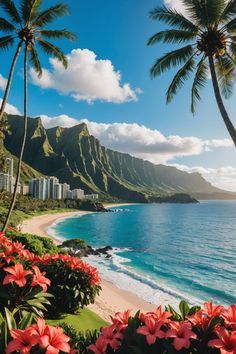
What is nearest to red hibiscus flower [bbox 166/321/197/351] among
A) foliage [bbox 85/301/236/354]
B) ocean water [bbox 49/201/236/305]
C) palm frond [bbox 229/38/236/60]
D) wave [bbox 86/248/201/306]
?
foliage [bbox 85/301/236/354]

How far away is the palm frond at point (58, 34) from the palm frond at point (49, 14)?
605 mm

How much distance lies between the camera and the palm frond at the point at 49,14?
17312mm

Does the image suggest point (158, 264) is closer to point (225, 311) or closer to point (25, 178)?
point (225, 311)

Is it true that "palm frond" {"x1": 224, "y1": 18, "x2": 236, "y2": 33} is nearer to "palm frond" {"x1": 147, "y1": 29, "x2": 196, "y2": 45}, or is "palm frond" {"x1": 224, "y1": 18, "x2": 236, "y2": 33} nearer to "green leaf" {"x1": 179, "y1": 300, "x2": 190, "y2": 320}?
"palm frond" {"x1": 147, "y1": 29, "x2": 196, "y2": 45}

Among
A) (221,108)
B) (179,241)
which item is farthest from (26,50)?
(179,241)

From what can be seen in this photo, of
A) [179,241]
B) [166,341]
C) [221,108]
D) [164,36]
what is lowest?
[179,241]

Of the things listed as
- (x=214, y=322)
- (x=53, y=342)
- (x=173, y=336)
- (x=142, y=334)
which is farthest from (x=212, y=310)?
(x=53, y=342)

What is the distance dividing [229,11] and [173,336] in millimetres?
13752

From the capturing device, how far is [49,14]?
17578 mm

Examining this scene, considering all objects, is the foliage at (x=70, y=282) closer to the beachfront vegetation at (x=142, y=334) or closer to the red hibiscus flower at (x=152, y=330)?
the beachfront vegetation at (x=142, y=334)

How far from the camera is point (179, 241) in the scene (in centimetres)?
5822

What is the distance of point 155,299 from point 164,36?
59.7 feet

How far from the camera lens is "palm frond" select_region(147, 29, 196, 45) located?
14.2 metres

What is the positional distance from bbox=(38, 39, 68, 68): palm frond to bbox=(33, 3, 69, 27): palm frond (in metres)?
1.15
